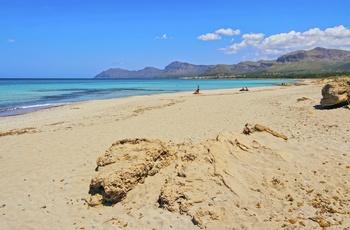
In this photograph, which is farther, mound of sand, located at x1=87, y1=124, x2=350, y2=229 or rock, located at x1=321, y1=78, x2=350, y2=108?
rock, located at x1=321, y1=78, x2=350, y2=108

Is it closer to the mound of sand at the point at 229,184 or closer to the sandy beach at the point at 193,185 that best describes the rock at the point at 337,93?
the sandy beach at the point at 193,185

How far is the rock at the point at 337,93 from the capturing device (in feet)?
52.9

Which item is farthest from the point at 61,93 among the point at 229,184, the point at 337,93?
the point at 229,184

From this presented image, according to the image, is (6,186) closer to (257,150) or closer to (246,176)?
(246,176)

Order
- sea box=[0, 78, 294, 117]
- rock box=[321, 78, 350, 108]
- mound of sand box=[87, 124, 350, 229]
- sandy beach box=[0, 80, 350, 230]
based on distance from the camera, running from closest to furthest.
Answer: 1. mound of sand box=[87, 124, 350, 229]
2. sandy beach box=[0, 80, 350, 230]
3. rock box=[321, 78, 350, 108]
4. sea box=[0, 78, 294, 117]

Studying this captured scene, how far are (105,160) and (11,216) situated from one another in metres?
2.47

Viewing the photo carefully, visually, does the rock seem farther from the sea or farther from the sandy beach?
the sea

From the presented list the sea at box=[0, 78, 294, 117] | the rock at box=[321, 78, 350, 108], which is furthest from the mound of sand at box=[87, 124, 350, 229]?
the sea at box=[0, 78, 294, 117]

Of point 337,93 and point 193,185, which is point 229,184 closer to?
point 193,185

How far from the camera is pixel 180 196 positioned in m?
6.28

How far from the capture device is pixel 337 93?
1628cm

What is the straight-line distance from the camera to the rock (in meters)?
16.1

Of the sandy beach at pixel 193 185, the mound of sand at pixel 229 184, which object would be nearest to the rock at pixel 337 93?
the sandy beach at pixel 193 185

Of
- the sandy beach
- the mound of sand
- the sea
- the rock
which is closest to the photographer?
the mound of sand
